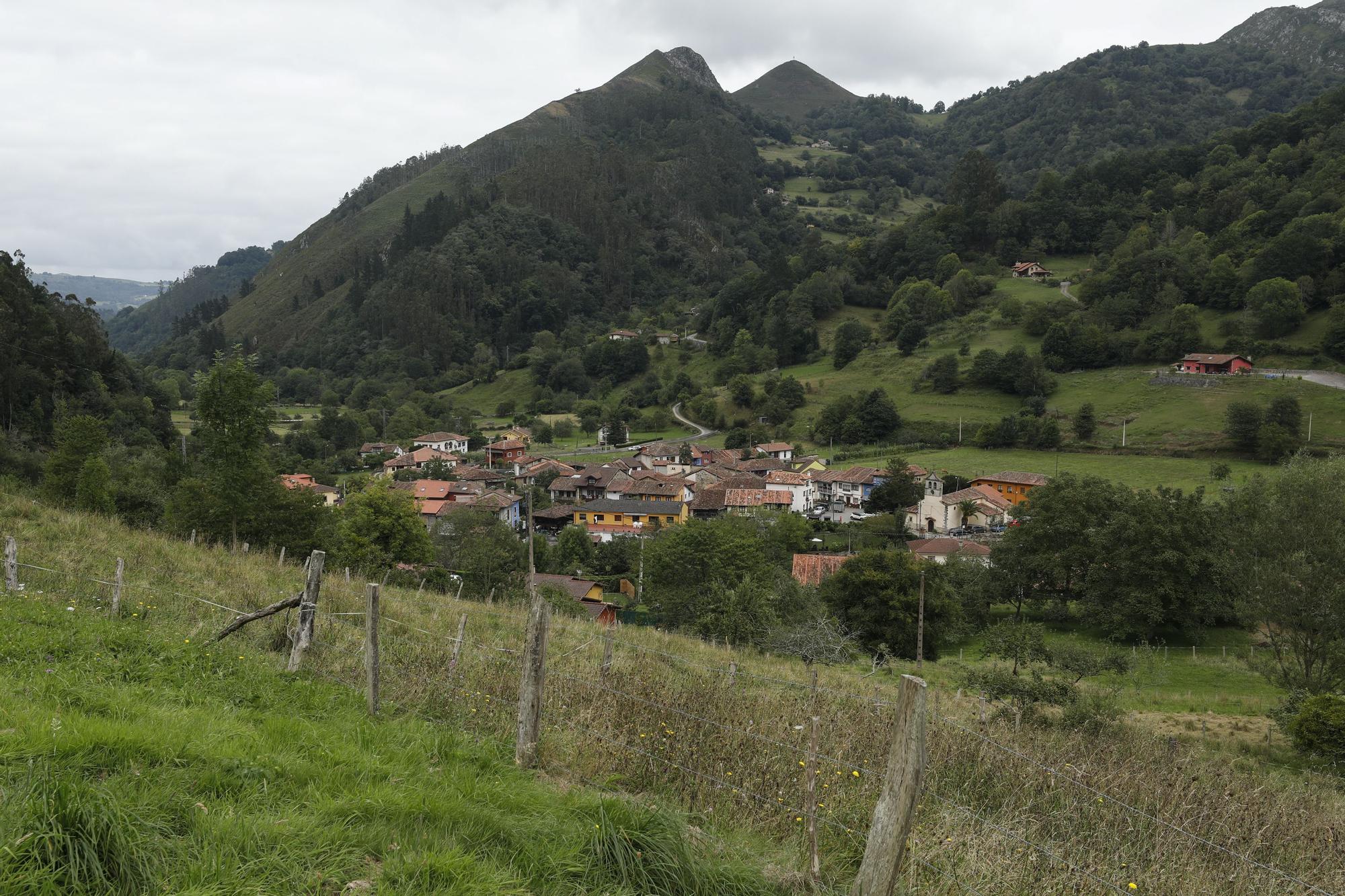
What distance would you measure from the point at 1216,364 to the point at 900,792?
241ft

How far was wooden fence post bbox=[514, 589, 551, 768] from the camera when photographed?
453cm

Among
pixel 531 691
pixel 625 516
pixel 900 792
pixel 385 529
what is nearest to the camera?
pixel 900 792

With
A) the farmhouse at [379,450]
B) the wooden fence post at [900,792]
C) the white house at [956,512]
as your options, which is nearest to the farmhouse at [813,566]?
the white house at [956,512]

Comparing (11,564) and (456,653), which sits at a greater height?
(11,564)

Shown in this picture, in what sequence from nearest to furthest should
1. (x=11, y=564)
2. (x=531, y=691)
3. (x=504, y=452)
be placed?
(x=531, y=691), (x=11, y=564), (x=504, y=452)

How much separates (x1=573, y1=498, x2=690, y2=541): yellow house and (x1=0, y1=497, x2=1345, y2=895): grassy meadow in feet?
139

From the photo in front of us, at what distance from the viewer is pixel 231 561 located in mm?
11438

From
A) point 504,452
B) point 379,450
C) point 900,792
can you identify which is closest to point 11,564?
point 900,792

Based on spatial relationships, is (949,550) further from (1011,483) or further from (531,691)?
(531,691)

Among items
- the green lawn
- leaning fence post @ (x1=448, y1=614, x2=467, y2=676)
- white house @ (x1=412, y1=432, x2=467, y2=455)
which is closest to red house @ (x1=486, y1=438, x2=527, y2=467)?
white house @ (x1=412, y1=432, x2=467, y2=455)

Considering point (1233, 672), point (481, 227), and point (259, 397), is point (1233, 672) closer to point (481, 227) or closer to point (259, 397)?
point (259, 397)

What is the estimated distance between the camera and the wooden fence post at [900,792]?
3.04 m

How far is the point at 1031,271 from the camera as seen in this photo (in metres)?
93.2

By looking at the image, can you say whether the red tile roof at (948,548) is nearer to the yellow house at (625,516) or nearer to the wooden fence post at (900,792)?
the yellow house at (625,516)
